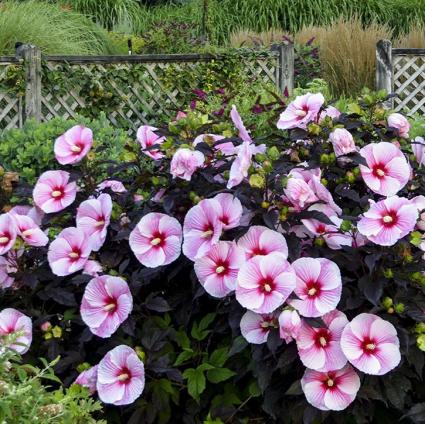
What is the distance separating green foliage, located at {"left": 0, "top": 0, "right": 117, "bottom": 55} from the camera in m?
7.62

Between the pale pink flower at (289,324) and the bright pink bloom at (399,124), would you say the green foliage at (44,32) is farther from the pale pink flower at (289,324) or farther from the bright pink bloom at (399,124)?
the pale pink flower at (289,324)

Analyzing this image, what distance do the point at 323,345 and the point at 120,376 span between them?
51cm

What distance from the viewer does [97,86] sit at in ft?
21.4

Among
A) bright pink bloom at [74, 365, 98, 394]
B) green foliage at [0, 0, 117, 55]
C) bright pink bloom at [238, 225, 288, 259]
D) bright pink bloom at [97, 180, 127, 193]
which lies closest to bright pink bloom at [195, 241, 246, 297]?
bright pink bloom at [238, 225, 288, 259]

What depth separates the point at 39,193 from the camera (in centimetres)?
231

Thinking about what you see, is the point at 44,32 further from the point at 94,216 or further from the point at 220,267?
the point at 220,267

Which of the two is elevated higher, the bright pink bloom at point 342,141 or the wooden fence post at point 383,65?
the bright pink bloom at point 342,141

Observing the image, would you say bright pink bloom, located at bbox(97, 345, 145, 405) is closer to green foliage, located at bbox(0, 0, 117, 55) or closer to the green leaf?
the green leaf

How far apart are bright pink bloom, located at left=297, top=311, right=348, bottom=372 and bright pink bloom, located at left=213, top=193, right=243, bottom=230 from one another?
11.9 inches

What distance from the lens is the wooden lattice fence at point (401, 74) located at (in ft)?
26.1

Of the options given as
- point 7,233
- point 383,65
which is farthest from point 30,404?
point 383,65

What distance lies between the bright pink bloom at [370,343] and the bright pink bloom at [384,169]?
375 millimetres

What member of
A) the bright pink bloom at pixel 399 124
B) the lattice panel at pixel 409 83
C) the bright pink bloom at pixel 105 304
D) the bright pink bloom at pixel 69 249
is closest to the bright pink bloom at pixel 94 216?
the bright pink bloom at pixel 69 249

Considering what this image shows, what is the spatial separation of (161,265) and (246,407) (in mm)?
421
